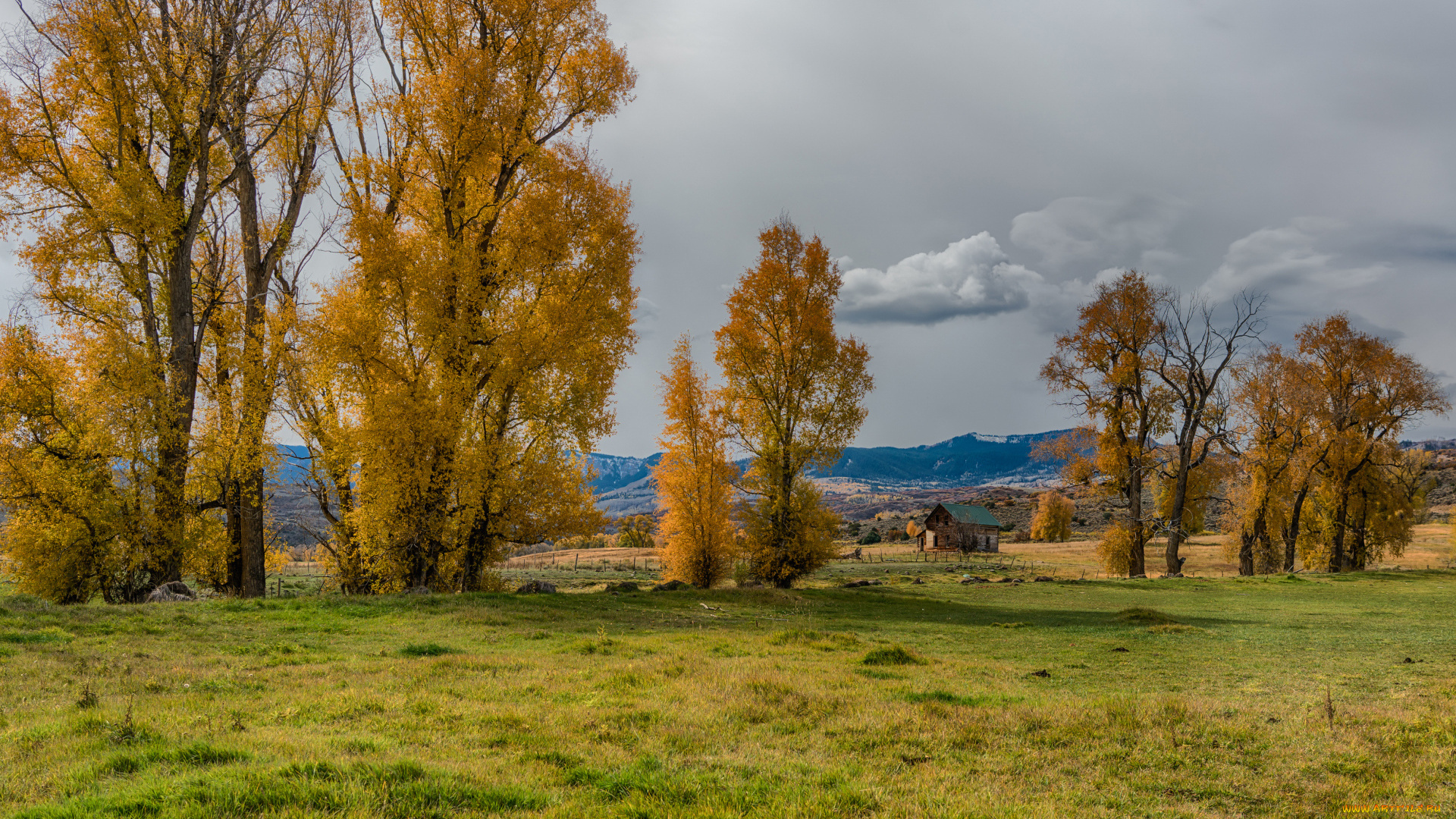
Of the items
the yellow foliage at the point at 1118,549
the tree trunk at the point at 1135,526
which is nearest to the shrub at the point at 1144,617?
the tree trunk at the point at 1135,526

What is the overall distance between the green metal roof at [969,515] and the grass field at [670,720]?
7053 centimetres

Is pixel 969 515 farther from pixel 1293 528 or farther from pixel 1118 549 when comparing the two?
pixel 1118 549

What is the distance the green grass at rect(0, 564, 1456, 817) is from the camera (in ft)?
19.1

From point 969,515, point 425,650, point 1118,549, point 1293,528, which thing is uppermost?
point 425,650

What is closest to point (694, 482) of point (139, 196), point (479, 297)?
point (479, 297)

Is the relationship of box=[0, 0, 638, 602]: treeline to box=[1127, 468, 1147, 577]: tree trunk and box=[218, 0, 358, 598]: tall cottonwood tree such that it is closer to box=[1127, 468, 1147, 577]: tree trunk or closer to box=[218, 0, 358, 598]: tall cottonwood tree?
box=[218, 0, 358, 598]: tall cottonwood tree

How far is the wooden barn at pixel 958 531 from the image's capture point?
8544 centimetres

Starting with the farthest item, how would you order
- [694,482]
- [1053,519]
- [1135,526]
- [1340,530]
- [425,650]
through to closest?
[1053,519] < [1340,530] < [1135,526] < [694,482] < [425,650]

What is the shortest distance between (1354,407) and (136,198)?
58.2m

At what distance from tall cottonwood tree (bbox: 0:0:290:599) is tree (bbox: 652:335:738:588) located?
1581 cm

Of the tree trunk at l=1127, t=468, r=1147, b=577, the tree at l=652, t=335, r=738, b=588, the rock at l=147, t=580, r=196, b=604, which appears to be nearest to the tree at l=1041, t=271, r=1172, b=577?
the tree trunk at l=1127, t=468, r=1147, b=577

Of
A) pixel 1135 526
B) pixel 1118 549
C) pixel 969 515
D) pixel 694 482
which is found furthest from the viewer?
pixel 969 515

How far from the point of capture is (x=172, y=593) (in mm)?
19906

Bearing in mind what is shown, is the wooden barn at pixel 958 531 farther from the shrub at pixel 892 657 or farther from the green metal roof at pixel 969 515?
the shrub at pixel 892 657
